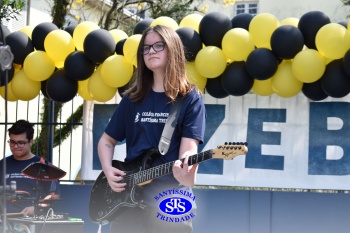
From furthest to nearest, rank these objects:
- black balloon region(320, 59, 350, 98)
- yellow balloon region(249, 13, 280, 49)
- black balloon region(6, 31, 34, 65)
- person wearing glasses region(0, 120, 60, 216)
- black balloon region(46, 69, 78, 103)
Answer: black balloon region(6, 31, 34, 65) < black balloon region(46, 69, 78, 103) < person wearing glasses region(0, 120, 60, 216) < yellow balloon region(249, 13, 280, 49) < black balloon region(320, 59, 350, 98)

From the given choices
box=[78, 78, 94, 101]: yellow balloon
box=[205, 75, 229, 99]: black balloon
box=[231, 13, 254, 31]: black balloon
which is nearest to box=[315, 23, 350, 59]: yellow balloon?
box=[231, 13, 254, 31]: black balloon

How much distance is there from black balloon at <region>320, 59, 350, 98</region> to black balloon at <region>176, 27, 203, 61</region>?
46.4 inches

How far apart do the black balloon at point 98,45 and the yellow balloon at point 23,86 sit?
2.53 ft

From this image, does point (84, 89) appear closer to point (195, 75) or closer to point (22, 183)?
point (22, 183)

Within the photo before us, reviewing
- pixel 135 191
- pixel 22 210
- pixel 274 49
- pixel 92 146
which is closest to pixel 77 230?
pixel 22 210

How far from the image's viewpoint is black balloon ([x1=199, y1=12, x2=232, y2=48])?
6.39 meters

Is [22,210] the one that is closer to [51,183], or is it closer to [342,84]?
[51,183]

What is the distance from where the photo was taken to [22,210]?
657 centimetres

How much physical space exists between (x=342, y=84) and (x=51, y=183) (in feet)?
9.69

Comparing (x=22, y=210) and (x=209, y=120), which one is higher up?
(x=209, y=120)

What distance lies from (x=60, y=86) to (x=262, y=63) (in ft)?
6.60

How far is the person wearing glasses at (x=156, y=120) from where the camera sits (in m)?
3.42

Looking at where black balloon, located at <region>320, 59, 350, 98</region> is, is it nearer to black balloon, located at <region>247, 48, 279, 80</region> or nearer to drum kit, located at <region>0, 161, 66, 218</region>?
black balloon, located at <region>247, 48, 279, 80</region>

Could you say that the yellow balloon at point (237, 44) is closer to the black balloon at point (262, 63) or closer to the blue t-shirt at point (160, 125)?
the black balloon at point (262, 63)
